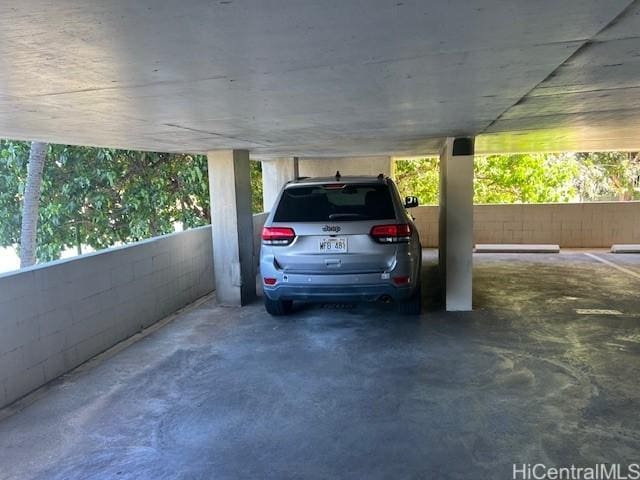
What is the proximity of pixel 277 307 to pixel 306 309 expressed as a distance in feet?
1.81

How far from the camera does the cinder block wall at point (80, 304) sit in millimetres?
3771

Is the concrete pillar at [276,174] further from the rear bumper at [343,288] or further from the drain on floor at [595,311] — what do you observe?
the drain on floor at [595,311]

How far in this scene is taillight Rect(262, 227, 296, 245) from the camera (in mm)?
5172

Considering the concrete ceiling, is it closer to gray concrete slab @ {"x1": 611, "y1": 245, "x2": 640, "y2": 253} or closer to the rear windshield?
the rear windshield

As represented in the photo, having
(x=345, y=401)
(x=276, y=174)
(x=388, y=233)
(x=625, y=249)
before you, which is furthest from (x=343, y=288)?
(x=625, y=249)

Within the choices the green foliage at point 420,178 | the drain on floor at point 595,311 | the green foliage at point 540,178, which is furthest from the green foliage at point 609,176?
the drain on floor at point 595,311

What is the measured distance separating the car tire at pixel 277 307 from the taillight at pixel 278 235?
3.02 ft

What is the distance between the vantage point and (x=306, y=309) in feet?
20.8

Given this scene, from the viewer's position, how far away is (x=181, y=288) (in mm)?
6605

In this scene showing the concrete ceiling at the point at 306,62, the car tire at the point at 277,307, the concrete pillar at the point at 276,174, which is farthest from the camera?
the concrete pillar at the point at 276,174

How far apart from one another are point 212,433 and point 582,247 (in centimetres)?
1099

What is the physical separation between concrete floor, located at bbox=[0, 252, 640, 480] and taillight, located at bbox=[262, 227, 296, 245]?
106 cm

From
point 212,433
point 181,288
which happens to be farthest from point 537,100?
point 181,288

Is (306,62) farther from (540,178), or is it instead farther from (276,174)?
(540,178)
